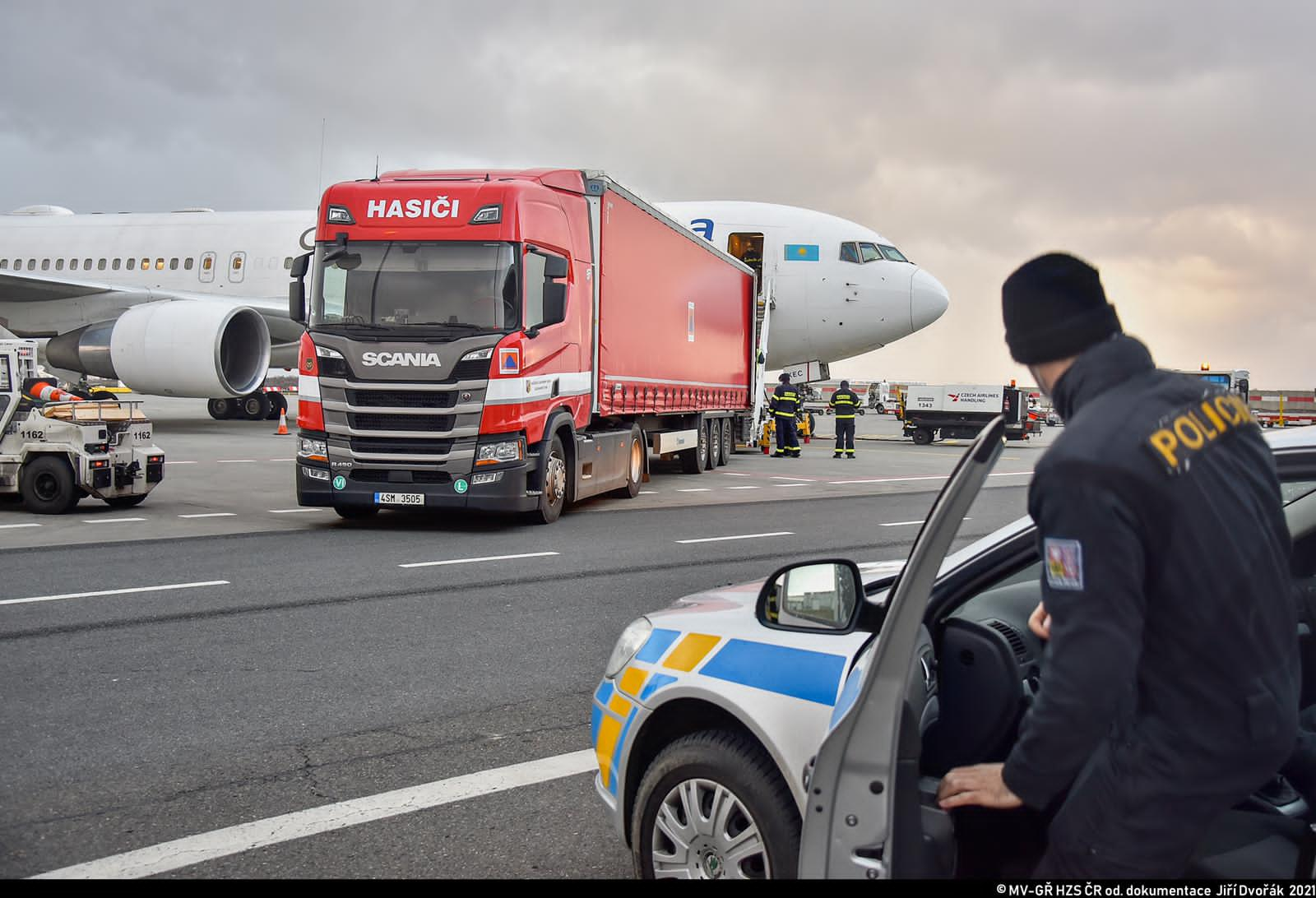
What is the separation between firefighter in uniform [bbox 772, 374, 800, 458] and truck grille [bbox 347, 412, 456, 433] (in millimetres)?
13670

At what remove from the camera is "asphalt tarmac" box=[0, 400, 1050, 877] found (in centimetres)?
376

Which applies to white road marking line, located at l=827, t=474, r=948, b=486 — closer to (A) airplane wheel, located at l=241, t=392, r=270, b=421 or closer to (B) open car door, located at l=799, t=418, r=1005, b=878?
(A) airplane wheel, located at l=241, t=392, r=270, b=421

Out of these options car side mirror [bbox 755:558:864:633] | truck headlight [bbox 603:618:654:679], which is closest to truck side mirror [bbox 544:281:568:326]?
truck headlight [bbox 603:618:654:679]

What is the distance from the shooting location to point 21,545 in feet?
33.7

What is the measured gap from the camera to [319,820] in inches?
154

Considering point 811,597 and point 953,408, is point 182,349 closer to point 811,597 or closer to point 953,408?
point 811,597

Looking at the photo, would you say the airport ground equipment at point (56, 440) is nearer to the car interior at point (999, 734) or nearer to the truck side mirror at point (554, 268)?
the truck side mirror at point (554, 268)

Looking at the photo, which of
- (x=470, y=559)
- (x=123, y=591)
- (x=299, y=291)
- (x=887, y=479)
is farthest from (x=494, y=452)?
(x=887, y=479)

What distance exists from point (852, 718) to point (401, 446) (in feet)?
31.4

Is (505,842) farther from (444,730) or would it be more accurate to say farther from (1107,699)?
(1107,699)

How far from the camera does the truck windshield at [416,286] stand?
1138cm

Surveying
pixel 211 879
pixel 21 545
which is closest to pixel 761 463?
pixel 21 545

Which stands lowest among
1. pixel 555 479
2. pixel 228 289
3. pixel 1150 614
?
pixel 555 479

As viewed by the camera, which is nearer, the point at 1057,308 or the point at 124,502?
the point at 1057,308
